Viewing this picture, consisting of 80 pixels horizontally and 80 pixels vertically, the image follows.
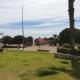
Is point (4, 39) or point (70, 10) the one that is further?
point (4, 39)

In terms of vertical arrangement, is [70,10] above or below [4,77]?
above

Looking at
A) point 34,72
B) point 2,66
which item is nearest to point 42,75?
point 34,72

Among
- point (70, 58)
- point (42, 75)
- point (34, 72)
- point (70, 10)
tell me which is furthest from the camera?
point (70, 10)

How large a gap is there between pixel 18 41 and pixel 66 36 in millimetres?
12149

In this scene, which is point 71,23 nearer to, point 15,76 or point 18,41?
point 15,76

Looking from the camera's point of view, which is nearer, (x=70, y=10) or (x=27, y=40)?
(x=70, y=10)

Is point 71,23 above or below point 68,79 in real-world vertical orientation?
above

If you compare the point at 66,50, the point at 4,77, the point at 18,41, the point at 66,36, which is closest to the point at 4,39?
the point at 18,41

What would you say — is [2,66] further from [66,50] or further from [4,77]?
[66,50]

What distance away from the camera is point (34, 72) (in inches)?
747

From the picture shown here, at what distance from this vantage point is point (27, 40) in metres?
85.2

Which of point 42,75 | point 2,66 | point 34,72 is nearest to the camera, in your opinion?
point 42,75

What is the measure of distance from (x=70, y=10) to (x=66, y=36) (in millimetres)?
43583

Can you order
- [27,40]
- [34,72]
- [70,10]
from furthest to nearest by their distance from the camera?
1. [27,40]
2. [70,10]
3. [34,72]
